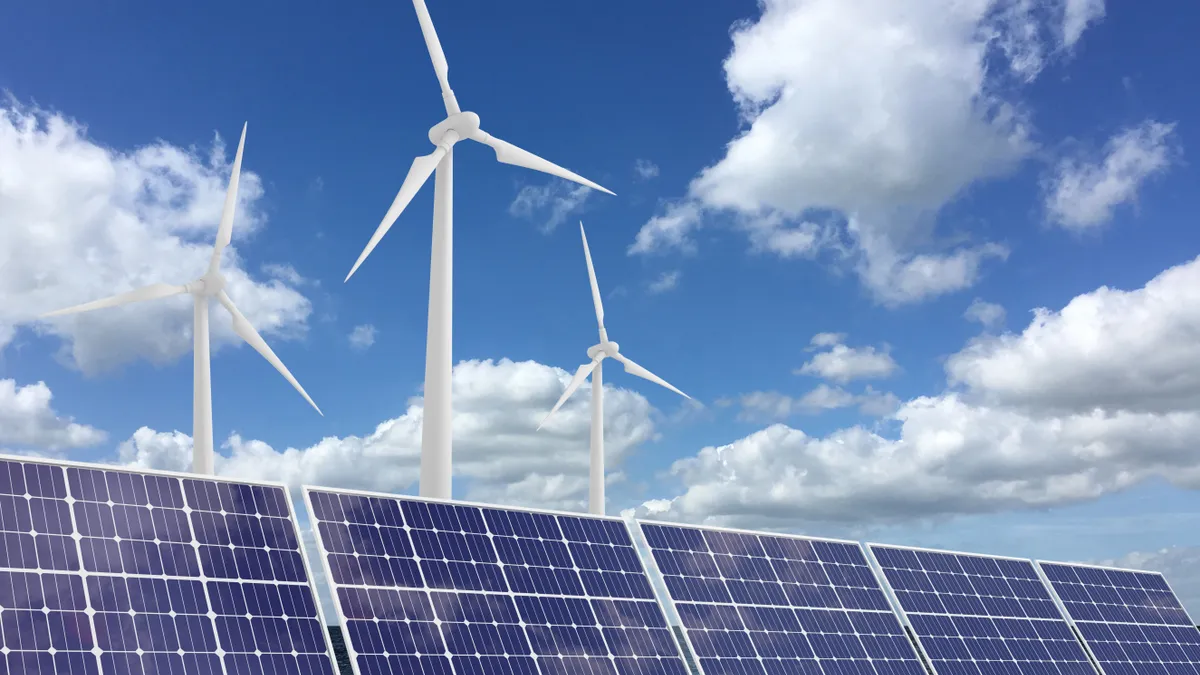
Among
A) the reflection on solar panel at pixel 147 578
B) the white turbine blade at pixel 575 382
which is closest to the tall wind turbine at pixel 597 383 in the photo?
the white turbine blade at pixel 575 382

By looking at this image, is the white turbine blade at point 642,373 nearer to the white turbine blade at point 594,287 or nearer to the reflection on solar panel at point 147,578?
the white turbine blade at point 594,287

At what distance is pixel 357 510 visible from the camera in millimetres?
29391

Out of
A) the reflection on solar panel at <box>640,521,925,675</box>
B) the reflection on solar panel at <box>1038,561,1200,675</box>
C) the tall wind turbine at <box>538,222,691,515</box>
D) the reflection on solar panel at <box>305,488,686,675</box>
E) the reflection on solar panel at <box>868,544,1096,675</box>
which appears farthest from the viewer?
the tall wind turbine at <box>538,222,691,515</box>

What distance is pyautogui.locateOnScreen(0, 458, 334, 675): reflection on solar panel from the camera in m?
23.0

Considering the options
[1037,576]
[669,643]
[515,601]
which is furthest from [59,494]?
[1037,576]

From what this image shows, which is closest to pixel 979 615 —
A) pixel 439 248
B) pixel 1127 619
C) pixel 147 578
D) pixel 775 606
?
pixel 1127 619

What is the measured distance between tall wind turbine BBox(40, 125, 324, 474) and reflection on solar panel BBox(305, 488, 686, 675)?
18.4 m

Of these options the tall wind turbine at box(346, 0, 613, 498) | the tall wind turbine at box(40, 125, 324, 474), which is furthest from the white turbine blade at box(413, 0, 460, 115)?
the tall wind turbine at box(40, 125, 324, 474)

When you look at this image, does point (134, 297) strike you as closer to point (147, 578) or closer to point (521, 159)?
point (521, 159)

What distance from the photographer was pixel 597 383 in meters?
59.2

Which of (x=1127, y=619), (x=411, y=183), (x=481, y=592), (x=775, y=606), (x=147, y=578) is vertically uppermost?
(x=411, y=183)

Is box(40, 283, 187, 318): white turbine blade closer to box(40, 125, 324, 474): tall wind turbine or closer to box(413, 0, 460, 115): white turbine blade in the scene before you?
box(40, 125, 324, 474): tall wind turbine

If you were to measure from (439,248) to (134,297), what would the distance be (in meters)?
16.9

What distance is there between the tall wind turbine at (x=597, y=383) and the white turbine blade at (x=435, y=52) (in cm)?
2067
